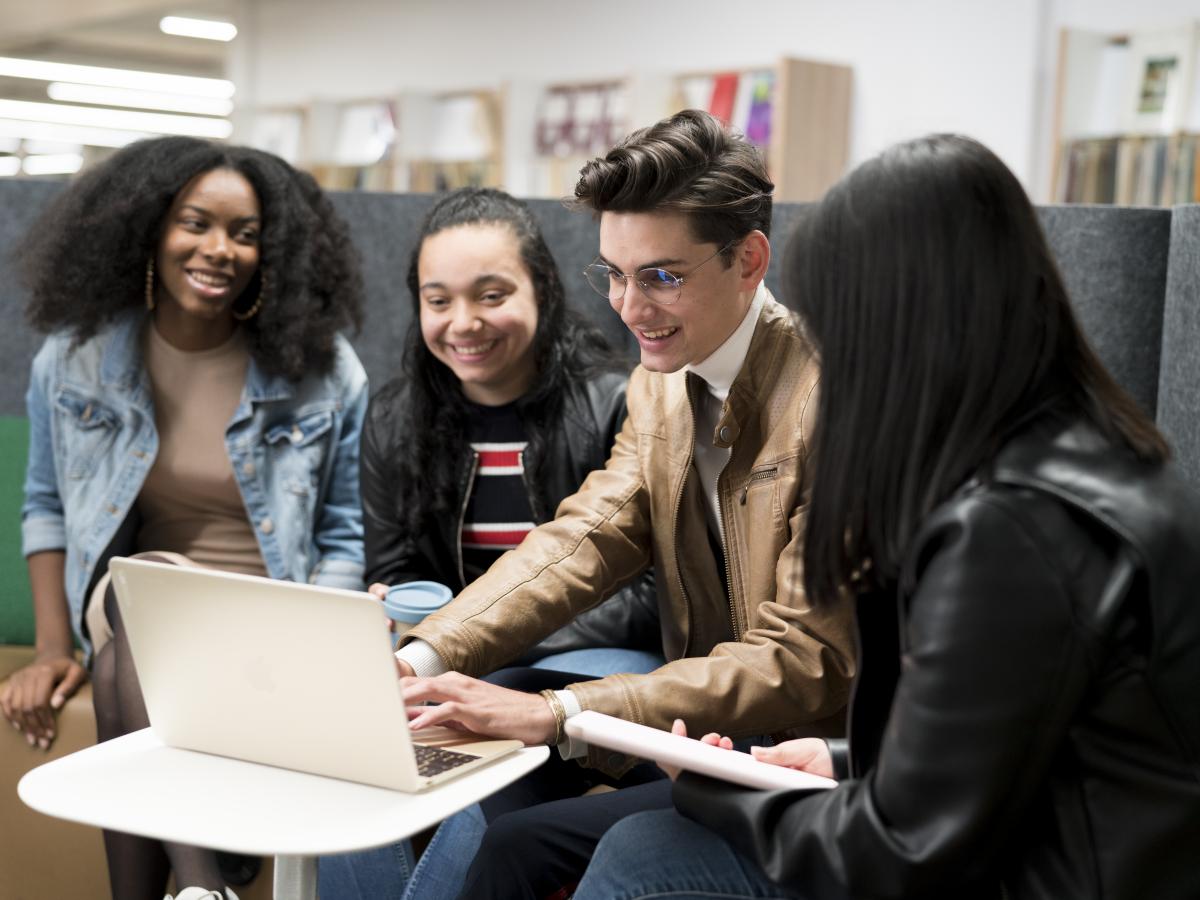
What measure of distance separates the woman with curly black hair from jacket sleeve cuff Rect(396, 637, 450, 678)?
78 cm

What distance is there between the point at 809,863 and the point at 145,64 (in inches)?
285

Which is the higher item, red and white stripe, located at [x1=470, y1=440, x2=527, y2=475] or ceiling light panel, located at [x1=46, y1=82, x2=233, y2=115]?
ceiling light panel, located at [x1=46, y1=82, x2=233, y2=115]

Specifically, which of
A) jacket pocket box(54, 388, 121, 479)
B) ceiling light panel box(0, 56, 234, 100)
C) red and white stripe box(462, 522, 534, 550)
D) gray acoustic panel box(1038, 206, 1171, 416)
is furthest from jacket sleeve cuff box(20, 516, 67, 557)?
ceiling light panel box(0, 56, 234, 100)

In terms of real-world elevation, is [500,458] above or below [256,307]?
below

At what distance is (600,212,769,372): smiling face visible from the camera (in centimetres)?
152

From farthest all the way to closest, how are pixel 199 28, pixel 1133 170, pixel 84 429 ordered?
pixel 199 28, pixel 1133 170, pixel 84 429

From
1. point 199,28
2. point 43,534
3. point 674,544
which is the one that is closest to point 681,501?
point 674,544

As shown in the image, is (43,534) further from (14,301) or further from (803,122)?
(803,122)

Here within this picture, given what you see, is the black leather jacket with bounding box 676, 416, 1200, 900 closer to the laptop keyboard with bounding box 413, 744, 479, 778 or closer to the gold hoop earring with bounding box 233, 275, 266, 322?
the laptop keyboard with bounding box 413, 744, 479, 778

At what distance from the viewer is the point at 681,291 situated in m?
1.53

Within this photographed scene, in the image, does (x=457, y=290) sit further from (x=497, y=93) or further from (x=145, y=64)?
(x=145, y=64)

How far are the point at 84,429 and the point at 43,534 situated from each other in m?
0.21

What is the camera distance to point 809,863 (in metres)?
0.99

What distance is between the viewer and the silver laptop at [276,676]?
107cm
